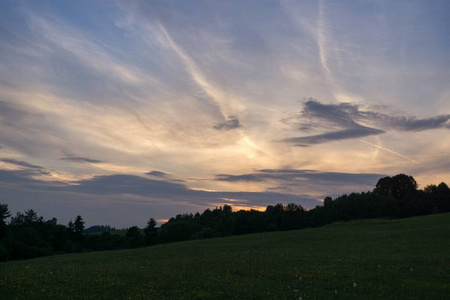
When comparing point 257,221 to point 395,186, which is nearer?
point 257,221

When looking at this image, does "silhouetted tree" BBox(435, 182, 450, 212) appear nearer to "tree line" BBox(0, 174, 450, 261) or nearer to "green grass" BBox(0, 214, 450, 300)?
"tree line" BBox(0, 174, 450, 261)

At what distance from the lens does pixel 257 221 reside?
124688 mm

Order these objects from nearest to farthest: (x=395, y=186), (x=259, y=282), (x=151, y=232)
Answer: (x=259, y=282)
(x=151, y=232)
(x=395, y=186)

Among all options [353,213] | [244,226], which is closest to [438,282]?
[353,213]

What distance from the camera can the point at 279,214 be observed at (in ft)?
448

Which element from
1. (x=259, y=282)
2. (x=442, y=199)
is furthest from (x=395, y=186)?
(x=259, y=282)

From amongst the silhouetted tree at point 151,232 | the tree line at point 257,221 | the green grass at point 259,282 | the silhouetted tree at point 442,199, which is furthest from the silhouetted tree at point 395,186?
the green grass at point 259,282

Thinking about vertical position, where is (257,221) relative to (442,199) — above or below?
below

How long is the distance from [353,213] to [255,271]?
318 ft

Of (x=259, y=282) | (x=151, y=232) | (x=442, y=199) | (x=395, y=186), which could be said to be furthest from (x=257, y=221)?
(x=259, y=282)

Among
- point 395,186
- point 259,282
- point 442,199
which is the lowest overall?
point 259,282

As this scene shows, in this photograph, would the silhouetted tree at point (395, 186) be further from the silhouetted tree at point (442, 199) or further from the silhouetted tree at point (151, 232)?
the silhouetted tree at point (151, 232)

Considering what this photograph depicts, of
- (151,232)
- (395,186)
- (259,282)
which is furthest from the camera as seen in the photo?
(395,186)

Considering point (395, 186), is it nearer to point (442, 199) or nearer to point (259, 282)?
point (442, 199)
